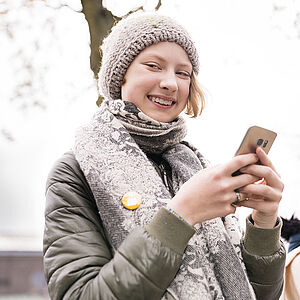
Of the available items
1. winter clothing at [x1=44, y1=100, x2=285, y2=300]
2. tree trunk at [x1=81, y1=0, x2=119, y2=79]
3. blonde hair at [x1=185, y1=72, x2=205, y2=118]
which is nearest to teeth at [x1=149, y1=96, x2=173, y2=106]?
winter clothing at [x1=44, y1=100, x2=285, y2=300]

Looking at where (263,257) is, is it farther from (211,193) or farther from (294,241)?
(294,241)

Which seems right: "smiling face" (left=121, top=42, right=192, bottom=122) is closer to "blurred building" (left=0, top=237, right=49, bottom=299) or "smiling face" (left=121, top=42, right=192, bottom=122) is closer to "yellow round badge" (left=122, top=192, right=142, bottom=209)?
"yellow round badge" (left=122, top=192, right=142, bottom=209)

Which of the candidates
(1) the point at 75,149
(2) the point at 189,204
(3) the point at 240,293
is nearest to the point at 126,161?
(1) the point at 75,149

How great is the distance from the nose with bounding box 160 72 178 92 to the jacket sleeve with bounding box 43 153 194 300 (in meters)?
0.52

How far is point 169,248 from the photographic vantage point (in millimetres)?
1254

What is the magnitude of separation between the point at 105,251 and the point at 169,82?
734mm

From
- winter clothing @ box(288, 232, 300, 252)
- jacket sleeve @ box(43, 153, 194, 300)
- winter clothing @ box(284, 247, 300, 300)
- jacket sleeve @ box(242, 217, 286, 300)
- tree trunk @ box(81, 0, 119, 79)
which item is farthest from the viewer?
tree trunk @ box(81, 0, 119, 79)

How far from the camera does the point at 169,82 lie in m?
1.76

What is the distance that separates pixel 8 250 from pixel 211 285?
395 inches

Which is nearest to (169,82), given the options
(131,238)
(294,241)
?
(131,238)

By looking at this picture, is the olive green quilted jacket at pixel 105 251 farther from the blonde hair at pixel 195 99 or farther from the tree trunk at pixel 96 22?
the tree trunk at pixel 96 22

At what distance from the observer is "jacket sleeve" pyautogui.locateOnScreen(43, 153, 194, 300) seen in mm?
1229

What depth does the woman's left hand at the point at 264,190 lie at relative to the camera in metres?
1.41

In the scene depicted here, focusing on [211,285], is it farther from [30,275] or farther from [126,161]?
[30,275]
